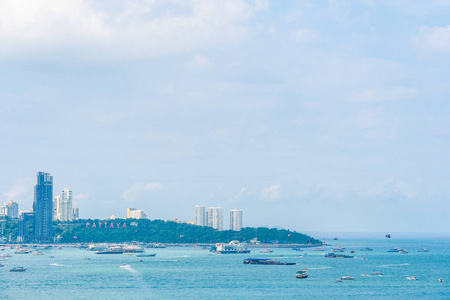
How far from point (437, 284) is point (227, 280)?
Result: 1876 inches

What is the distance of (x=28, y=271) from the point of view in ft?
595

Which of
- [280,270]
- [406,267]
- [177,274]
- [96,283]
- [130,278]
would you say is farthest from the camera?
[406,267]

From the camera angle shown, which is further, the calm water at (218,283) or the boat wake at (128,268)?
the boat wake at (128,268)

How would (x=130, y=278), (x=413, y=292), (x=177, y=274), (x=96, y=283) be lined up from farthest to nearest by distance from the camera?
(x=177, y=274) → (x=130, y=278) → (x=96, y=283) → (x=413, y=292)

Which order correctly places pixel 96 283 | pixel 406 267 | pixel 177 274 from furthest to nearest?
pixel 406 267
pixel 177 274
pixel 96 283

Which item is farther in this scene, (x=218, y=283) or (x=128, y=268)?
(x=128, y=268)

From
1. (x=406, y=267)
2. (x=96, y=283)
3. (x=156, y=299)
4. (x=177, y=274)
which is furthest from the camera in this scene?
(x=406, y=267)

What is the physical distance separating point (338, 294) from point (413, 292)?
54.8ft

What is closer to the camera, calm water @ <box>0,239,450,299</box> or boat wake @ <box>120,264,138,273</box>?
calm water @ <box>0,239,450,299</box>

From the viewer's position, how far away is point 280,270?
594ft

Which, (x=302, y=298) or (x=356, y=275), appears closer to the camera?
(x=302, y=298)

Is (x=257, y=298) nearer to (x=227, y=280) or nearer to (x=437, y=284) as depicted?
(x=227, y=280)

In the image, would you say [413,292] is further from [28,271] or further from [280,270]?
[28,271]

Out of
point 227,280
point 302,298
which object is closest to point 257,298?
point 302,298
